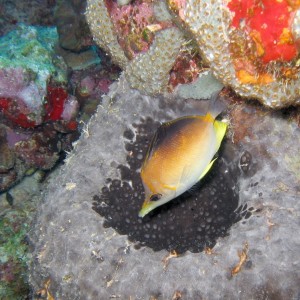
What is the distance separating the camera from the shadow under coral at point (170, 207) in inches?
125

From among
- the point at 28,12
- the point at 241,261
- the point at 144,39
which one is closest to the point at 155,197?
the point at 241,261

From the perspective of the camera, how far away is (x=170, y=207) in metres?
3.38

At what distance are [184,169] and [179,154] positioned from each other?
105mm

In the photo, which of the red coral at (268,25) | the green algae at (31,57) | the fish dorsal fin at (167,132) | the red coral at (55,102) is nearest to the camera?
the red coral at (268,25)

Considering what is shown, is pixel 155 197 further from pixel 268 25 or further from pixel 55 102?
pixel 55 102

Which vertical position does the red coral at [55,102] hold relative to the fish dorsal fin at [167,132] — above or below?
below

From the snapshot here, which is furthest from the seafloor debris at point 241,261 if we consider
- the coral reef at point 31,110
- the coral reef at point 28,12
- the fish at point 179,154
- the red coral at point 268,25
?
the coral reef at point 28,12

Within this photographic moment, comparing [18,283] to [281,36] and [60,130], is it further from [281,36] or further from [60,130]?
[281,36]

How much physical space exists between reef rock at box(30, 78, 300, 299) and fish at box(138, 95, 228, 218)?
1.07 meters

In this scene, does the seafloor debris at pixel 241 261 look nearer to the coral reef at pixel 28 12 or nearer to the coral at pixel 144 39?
the coral at pixel 144 39

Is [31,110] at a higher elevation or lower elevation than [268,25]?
lower

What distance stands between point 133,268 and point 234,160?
154 centimetres

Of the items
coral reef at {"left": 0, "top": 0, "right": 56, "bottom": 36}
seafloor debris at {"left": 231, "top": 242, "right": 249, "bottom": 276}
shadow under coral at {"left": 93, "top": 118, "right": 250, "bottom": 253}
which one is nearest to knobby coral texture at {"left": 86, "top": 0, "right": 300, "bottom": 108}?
shadow under coral at {"left": 93, "top": 118, "right": 250, "bottom": 253}

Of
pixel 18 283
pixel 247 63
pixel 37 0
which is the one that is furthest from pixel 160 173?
pixel 37 0
